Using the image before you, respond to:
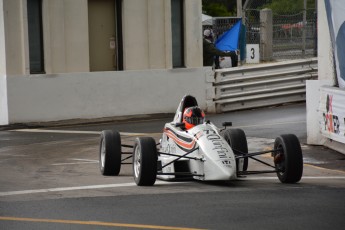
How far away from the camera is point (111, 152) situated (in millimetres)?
15195

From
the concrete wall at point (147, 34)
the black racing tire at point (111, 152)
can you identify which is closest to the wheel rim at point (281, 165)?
the black racing tire at point (111, 152)

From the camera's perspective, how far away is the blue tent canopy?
32406 millimetres

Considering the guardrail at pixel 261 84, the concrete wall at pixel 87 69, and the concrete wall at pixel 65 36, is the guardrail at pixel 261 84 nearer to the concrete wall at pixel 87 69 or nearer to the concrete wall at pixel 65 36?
the concrete wall at pixel 87 69

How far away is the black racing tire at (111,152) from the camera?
15195 mm

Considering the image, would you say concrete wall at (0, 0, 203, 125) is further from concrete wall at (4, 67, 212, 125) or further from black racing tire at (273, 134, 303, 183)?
black racing tire at (273, 134, 303, 183)

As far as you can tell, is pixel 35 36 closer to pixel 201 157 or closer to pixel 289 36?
pixel 201 157

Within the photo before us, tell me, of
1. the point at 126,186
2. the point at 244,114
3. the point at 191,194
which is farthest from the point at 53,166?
the point at 244,114

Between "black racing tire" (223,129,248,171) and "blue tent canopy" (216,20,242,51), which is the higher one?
"blue tent canopy" (216,20,242,51)

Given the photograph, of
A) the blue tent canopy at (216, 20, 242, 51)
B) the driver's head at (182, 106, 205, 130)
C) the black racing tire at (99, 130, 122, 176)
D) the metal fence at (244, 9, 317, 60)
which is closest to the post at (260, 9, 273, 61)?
the metal fence at (244, 9, 317, 60)

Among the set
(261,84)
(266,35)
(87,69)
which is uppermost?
(266,35)

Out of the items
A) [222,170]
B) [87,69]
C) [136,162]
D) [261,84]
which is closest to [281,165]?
[222,170]

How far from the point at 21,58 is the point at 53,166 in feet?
25.5

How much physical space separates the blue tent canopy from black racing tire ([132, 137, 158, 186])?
1879 cm

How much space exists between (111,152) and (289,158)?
120 inches
